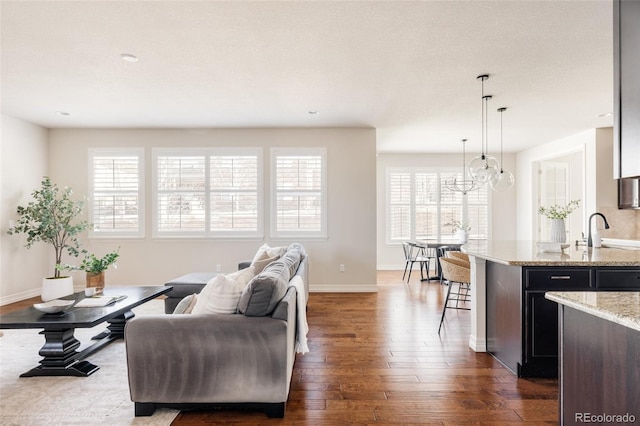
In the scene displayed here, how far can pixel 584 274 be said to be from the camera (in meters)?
2.63

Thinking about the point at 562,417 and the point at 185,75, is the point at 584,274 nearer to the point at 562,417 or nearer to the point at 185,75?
the point at 562,417

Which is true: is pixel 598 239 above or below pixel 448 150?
below

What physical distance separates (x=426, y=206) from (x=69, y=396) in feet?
23.8

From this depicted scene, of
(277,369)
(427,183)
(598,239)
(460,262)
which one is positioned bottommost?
(277,369)

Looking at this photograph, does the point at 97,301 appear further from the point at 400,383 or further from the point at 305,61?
the point at 305,61

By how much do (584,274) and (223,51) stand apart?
11.4 ft

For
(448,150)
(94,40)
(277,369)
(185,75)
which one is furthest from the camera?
(448,150)

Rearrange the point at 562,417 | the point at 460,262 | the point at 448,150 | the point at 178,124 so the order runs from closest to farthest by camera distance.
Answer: the point at 562,417
the point at 460,262
the point at 178,124
the point at 448,150

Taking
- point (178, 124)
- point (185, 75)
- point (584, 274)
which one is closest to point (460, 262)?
point (584, 274)

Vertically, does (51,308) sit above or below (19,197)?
below

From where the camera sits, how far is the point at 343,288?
5.71 m

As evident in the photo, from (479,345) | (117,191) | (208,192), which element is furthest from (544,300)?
(117,191)

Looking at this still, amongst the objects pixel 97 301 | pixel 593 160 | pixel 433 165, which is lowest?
pixel 97 301

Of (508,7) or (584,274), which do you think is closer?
(508,7)
